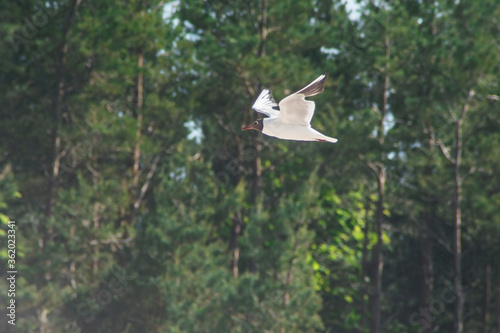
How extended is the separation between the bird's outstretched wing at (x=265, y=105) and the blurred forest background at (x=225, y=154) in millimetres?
7404

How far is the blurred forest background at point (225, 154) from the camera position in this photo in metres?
16.3

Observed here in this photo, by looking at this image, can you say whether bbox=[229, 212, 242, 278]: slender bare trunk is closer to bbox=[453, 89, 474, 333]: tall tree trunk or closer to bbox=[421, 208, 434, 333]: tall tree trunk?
bbox=[421, 208, 434, 333]: tall tree trunk

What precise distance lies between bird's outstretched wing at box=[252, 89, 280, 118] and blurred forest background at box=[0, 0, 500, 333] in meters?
7.40

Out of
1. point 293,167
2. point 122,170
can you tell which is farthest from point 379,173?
point 122,170

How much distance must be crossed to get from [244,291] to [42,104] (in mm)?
7597

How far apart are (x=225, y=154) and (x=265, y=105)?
11116 mm

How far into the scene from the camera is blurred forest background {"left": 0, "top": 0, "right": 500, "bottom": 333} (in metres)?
16.3

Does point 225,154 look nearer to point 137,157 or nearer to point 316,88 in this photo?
point 137,157

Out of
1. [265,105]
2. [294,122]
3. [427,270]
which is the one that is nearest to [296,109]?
[294,122]

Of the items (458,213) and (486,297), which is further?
(486,297)

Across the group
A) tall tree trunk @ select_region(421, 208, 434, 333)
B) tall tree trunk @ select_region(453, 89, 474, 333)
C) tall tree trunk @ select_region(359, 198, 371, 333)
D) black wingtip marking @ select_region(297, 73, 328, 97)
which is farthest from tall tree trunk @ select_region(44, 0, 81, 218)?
black wingtip marking @ select_region(297, 73, 328, 97)

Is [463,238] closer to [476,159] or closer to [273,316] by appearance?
[476,159]

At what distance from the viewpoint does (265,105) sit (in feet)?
26.5

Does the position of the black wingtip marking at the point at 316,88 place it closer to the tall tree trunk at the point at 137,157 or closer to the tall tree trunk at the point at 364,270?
the tall tree trunk at the point at 137,157
